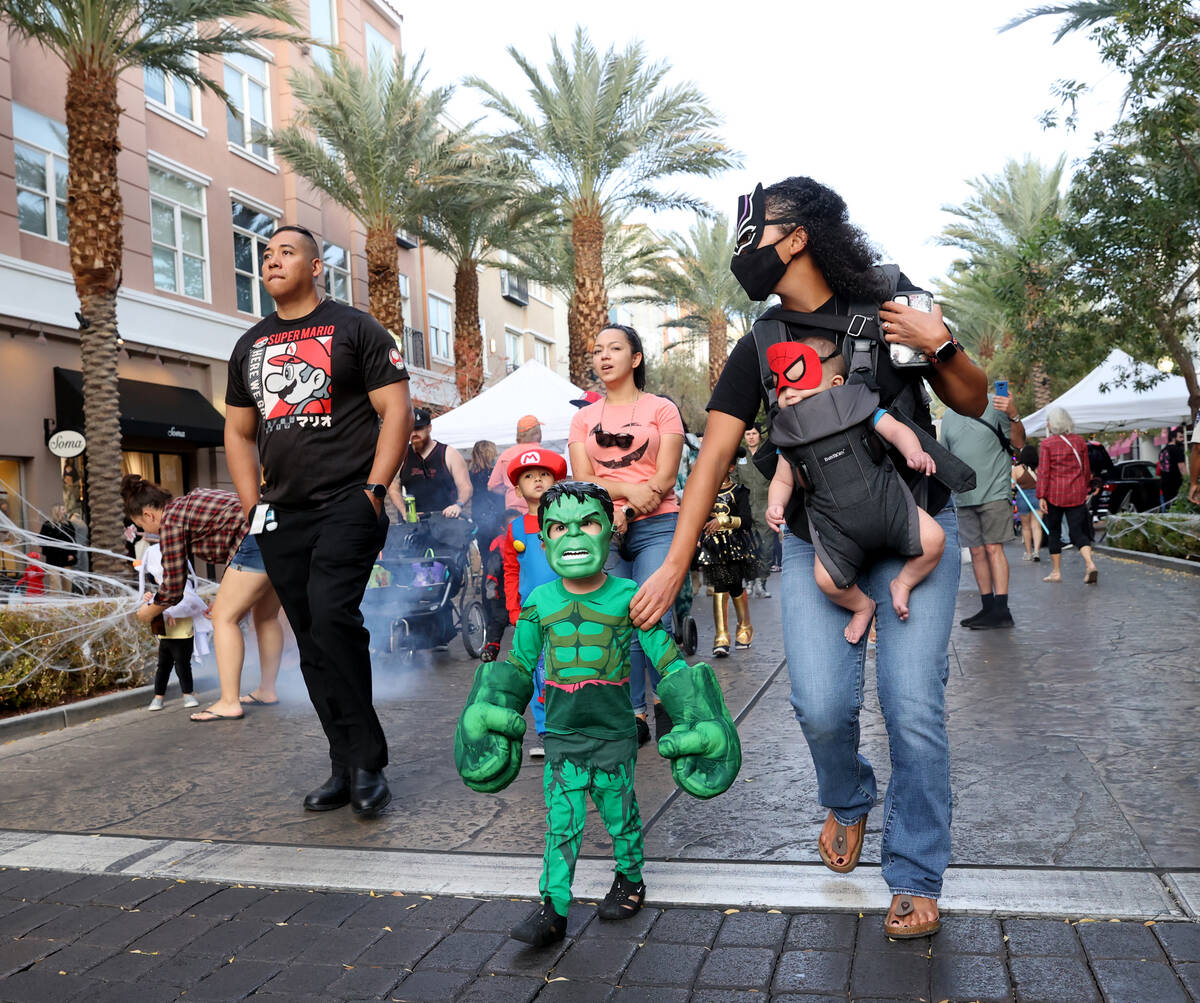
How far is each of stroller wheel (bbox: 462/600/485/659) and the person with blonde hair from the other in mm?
6602

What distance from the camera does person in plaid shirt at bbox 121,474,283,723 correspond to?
6.59 meters

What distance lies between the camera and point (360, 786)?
4.49 meters

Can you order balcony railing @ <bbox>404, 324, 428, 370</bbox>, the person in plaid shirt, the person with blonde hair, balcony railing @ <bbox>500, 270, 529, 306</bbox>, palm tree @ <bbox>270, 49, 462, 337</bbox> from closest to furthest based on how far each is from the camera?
1. the person in plaid shirt
2. the person with blonde hair
3. palm tree @ <bbox>270, 49, 462, 337</bbox>
4. balcony railing @ <bbox>404, 324, 428, 370</bbox>
5. balcony railing @ <bbox>500, 270, 529, 306</bbox>

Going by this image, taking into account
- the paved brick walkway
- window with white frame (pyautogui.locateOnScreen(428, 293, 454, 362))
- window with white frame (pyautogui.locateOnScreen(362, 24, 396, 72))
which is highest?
window with white frame (pyautogui.locateOnScreen(362, 24, 396, 72))

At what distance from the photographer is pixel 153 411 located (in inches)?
798

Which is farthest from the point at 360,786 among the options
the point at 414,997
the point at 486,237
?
the point at 486,237

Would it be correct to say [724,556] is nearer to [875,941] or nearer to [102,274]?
[875,941]

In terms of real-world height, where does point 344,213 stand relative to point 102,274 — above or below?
above

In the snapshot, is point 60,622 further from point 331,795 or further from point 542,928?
point 542,928

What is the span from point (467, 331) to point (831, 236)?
27.6 metres

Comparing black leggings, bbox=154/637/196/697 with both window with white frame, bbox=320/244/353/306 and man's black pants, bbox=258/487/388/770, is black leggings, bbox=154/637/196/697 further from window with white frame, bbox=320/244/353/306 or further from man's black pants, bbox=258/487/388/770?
window with white frame, bbox=320/244/353/306

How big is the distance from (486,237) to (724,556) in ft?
72.9

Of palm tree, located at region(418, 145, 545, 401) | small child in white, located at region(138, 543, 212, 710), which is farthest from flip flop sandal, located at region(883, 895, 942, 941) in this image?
palm tree, located at region(418, 145, 545, 401)

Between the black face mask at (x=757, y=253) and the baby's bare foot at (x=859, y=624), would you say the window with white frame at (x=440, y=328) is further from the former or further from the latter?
the baby's bare foot at (x=859, y=624)
